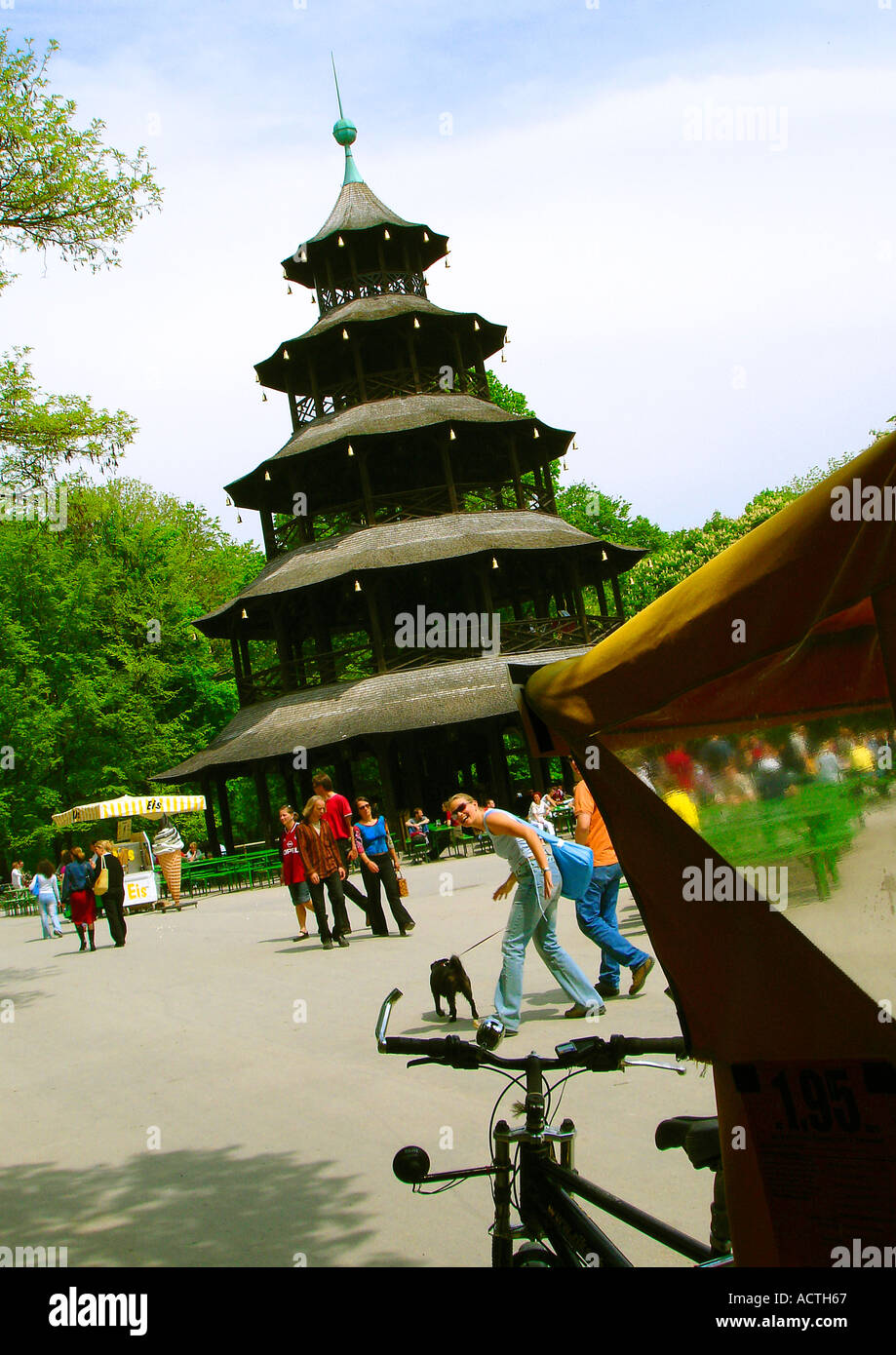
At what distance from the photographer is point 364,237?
1652 inches

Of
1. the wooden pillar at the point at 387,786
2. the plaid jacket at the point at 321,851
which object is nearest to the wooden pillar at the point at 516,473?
the wooden pillar at the point at 387,786

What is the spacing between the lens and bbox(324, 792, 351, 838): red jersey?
47.5ft

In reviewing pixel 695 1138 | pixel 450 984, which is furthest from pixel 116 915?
pixel 695 1138

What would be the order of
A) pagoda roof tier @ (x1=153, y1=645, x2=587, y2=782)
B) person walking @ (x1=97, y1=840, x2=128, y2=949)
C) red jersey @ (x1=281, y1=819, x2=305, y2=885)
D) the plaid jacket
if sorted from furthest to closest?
pagoda roof tier @ (x1=153, y1=645, x2=587, y2=782) < person walking @ (x1=97, y1=840, x2=128, y2=949) < red jersey @ (x1=281, y1=819, x2=305, y2=885) < the plaid jacket

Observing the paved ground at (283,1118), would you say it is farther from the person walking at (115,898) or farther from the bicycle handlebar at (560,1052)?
the person walking at (115,898)

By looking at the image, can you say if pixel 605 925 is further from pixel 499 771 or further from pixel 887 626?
pixel 499 771

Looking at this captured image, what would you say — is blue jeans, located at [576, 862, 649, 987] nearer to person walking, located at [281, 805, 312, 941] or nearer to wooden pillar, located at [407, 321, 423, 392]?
person walking, located at [281, 805, 312, 941]

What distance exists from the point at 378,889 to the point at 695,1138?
11.7 m

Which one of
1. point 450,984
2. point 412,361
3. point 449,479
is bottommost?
point 450,984

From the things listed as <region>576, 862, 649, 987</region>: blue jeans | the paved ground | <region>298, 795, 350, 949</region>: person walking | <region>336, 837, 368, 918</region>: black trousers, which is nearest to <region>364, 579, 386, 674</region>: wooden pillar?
<region>336, 837, 368, 918</region>: black trousers

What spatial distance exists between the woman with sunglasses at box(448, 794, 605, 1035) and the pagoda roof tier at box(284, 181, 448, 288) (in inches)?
1469

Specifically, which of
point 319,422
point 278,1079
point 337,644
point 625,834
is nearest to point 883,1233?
point 625,834

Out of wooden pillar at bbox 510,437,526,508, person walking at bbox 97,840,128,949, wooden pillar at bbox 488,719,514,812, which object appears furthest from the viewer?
wooden pillar at bbox 510,437,526,508

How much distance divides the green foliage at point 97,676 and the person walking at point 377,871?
114 feet
